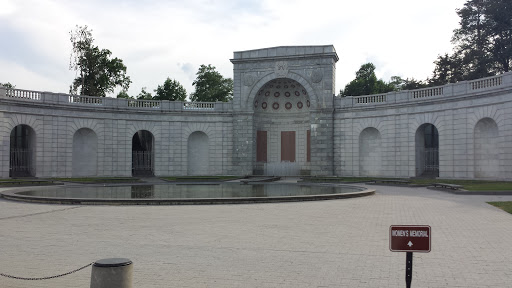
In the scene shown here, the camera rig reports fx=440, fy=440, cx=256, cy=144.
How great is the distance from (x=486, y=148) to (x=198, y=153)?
29823 millimetres

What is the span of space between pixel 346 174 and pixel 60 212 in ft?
112

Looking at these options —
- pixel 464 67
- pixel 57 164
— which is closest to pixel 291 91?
pixel 464 67

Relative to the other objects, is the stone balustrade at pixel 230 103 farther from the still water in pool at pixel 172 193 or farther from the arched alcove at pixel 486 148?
the still water in pool at pixel 172 193

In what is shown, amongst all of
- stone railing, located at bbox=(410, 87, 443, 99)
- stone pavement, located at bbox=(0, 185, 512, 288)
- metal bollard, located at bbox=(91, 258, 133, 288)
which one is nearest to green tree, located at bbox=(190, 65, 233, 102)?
stone railing, located at bbox=(410, 87, 443, 99)

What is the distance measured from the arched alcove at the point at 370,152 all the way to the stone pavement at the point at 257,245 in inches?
1086

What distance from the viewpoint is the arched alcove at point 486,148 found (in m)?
37.0

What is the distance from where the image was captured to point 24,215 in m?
16.8

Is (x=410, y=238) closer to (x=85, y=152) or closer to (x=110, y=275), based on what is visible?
(x=110, y=275)

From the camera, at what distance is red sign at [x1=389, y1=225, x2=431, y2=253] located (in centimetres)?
616

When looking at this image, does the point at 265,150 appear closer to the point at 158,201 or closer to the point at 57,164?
the point at 57,164

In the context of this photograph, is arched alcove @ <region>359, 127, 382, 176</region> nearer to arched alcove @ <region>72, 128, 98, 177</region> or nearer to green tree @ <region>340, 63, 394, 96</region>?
green tree @ <region>340, 63, 394, 96</region>

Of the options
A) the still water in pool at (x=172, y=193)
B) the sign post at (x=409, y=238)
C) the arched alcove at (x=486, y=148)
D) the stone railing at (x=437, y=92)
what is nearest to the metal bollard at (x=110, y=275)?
the sign post at (x=409, y=238)

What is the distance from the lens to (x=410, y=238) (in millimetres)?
6242

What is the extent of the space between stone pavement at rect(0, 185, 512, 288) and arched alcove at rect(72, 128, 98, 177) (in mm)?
28749
